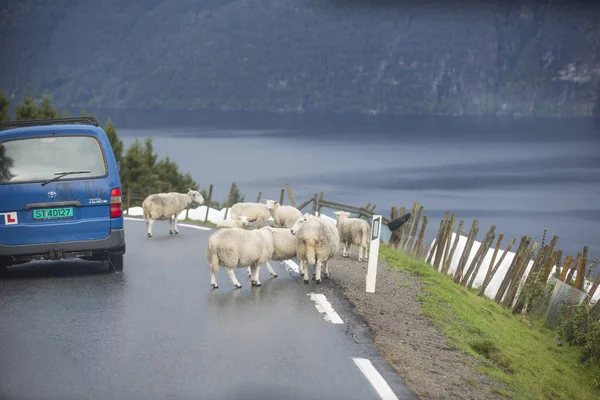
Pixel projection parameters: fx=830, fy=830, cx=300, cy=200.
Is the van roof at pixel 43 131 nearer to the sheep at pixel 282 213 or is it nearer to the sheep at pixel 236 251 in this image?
the sheep at pixel 236 251

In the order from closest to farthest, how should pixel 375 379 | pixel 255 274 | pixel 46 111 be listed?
1. pixel 375 379
2. pixel 255 274
3. pixel 46 111

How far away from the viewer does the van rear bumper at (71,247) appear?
445 inches

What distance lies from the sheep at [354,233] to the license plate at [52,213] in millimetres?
5416

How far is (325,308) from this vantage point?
990 cm

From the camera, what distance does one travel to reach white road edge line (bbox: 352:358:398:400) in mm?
6543

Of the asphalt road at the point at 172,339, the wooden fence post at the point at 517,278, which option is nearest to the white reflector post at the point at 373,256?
the asphalt road at the point at 172,339

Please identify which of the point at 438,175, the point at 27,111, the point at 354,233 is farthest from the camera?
the point at 438,175

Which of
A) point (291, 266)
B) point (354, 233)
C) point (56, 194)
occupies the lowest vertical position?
point (291, 266)

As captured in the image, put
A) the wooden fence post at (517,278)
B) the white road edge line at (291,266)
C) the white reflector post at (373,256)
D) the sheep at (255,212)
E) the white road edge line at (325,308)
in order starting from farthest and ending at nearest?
the sheep at (255,212), the wooden fence post at (517,278), the white road edge line at (291,266), the white reflector post at (373,256), the white road edge line at (325,308)

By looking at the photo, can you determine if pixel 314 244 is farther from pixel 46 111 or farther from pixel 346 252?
pixel 46 111

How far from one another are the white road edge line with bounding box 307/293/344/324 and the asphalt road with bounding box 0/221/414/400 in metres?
0.08

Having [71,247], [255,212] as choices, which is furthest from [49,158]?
[255,212]

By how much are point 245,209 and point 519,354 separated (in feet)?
37.2

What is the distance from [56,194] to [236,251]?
2.61 meters
